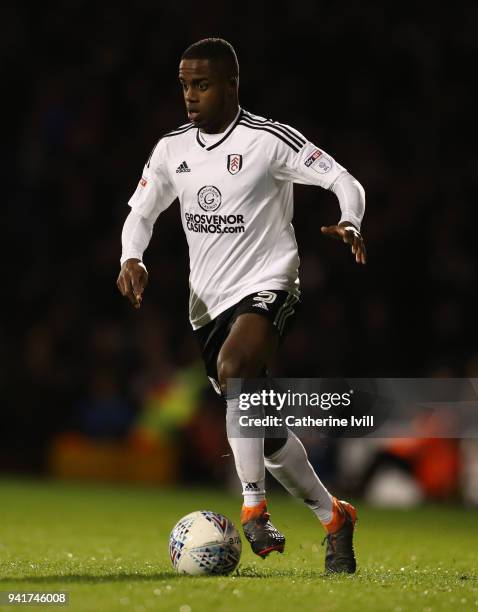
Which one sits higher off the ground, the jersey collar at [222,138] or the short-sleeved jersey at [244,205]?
the jersey collar at [222,138]

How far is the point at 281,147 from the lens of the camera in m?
5.82

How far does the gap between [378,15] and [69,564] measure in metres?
11.7

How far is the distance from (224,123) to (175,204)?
9.14 m

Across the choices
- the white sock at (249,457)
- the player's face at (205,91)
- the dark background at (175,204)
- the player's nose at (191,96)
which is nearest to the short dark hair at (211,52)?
the player's face at (205,91)

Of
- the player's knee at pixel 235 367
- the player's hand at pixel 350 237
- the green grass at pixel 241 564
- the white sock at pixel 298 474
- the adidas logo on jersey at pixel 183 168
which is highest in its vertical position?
the adidas logo on jersey at pixel 183 168

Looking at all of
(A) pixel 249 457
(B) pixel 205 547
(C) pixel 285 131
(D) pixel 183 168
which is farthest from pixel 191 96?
(B) pixel 205 547

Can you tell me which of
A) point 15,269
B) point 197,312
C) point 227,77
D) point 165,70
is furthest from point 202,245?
point 165,70

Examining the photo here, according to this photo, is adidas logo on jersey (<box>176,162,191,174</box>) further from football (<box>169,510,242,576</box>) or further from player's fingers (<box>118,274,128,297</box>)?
football (<box>169,510,242,576</box>)

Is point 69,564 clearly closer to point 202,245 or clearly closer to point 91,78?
point 202,245

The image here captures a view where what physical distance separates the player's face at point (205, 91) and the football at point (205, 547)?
1890mm

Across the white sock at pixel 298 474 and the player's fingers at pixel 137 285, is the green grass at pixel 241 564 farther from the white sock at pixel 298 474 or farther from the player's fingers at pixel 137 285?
the player's fingers at pixel 137 285

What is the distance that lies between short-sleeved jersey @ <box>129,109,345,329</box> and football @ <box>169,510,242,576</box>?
3.38 ft

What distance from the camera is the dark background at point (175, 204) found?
1378 cm

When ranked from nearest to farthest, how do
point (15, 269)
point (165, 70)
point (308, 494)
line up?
point (308, 494)
point (15, 269)
point (165, 70)
